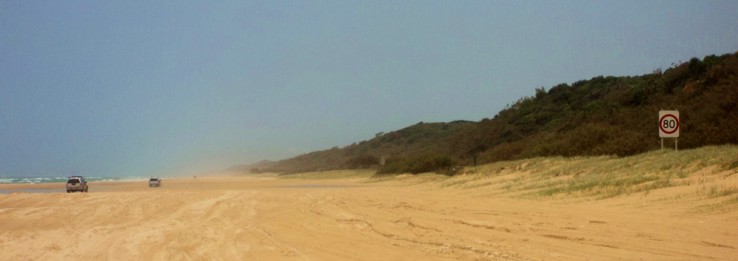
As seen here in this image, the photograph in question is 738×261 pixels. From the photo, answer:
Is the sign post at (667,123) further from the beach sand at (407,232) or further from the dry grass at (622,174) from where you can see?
the beach sand at (407,232)

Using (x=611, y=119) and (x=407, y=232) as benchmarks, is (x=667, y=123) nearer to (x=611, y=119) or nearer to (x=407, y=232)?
(x=407, y=232)

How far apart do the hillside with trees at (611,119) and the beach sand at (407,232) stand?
8.69 metres

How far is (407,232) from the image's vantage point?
12.6m

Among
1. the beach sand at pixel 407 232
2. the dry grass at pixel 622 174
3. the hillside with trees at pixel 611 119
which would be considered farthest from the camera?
the hillside with trees at pixel 611 119

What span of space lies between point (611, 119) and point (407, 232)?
24627mm

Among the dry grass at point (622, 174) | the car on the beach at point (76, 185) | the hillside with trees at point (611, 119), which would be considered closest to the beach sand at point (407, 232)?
the dry grass at point (622, 174)

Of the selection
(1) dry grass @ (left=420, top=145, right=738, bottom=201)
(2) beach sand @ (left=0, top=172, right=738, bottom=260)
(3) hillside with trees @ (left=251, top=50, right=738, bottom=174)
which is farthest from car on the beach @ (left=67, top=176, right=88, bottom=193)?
(1) dry grass @ (left=420, top=145, right=738, bottom=201)

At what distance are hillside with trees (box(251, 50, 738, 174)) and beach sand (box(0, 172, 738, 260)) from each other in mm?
8687

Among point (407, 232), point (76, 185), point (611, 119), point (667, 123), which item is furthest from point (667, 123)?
point (76, 185)

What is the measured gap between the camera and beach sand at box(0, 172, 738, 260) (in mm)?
9570

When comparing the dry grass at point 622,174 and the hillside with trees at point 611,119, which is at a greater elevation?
the hillside with trees at point 611,119

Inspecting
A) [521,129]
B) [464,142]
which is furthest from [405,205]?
[464,142]

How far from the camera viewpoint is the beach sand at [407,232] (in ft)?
31.4

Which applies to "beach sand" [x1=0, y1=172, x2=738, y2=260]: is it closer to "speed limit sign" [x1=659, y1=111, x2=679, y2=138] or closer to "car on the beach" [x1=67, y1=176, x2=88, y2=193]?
"speed limit sign" [x1=659, y1=111, x2=679, y2=138]
